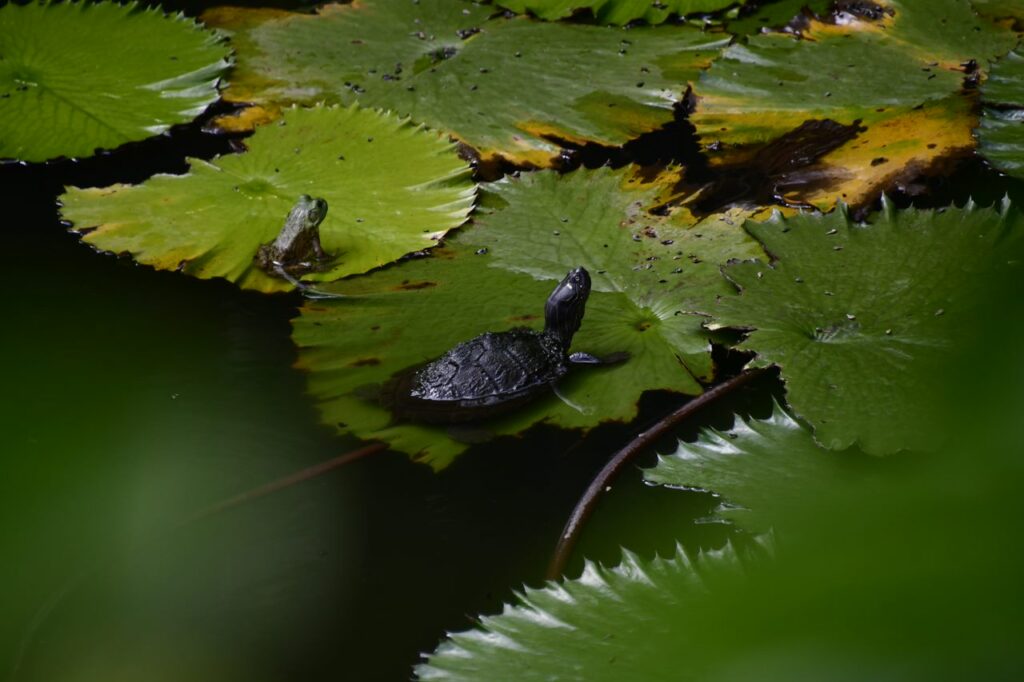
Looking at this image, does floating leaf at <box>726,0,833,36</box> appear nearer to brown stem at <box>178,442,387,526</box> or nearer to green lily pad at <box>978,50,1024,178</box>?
green lily pad at <box>978,50,1024,178</box>

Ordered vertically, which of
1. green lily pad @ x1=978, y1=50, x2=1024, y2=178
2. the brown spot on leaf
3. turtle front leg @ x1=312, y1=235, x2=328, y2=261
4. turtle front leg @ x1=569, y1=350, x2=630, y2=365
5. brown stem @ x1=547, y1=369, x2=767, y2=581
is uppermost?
green lily pad @ x1=978, y1=50, x2=1024, y2=178

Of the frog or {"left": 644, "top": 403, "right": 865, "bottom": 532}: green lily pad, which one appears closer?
{"left": 644, "top": 403, "right": 865, "bottom": 532}: green lily pad

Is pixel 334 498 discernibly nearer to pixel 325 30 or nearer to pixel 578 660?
pixel 578 660

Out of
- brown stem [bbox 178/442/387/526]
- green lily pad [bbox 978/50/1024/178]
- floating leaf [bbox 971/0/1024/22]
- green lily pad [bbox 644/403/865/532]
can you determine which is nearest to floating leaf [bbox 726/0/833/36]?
floating leaf [bbox 971/0/1024/22]

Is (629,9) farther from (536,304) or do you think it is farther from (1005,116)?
(536,304)

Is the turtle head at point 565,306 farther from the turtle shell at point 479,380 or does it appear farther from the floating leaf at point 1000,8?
the floating leaf at point 1000,8

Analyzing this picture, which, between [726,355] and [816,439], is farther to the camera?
[726,355]

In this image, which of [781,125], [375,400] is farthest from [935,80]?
[375,400]
